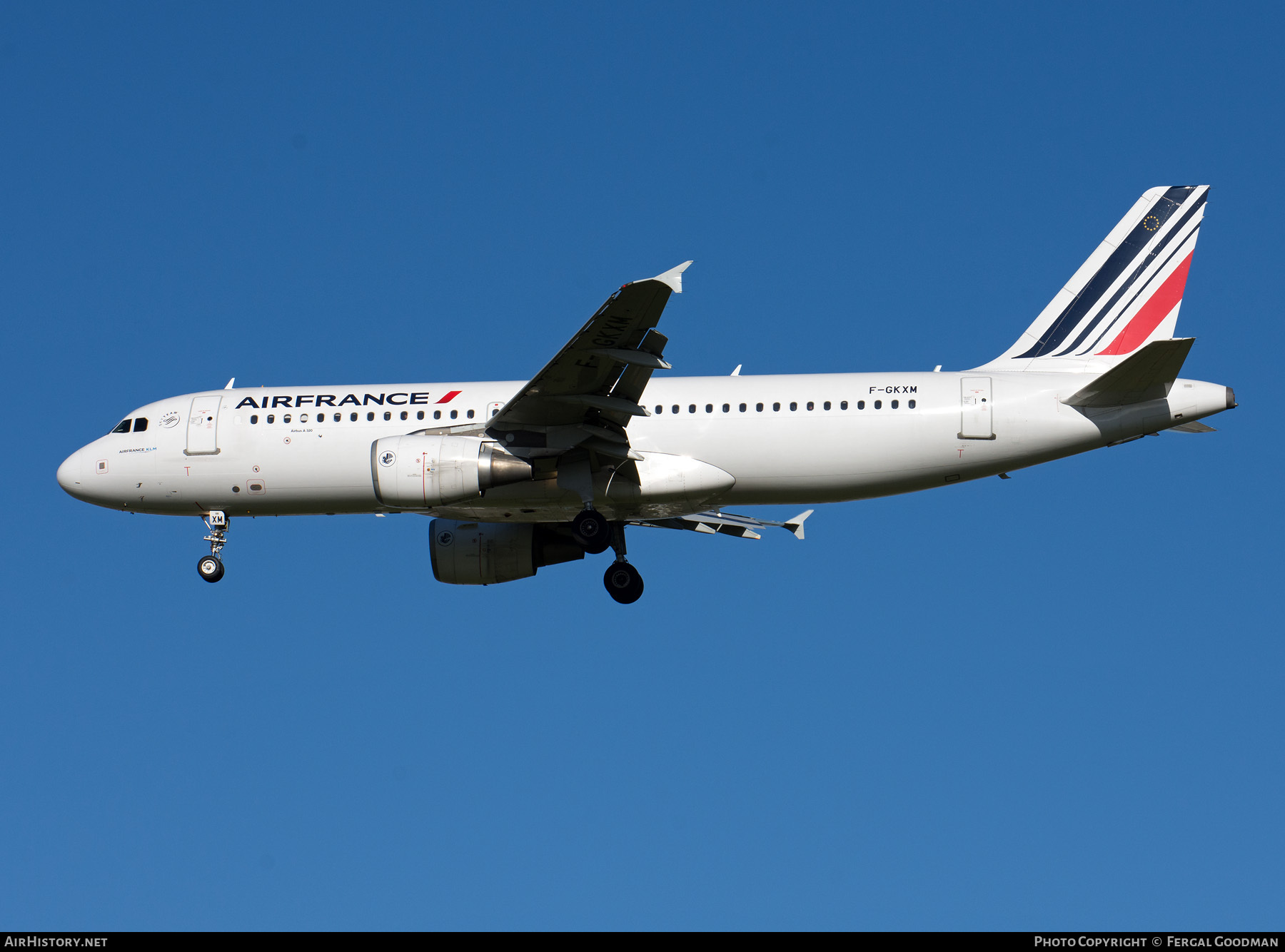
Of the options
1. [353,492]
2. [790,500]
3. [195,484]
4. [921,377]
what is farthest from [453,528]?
[921,377]

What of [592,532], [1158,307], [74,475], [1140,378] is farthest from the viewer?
[74,475]

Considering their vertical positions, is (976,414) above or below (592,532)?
above

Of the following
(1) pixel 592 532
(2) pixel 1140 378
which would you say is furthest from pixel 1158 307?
(1) pixel 592 532

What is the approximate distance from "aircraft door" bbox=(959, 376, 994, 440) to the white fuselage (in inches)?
1.0

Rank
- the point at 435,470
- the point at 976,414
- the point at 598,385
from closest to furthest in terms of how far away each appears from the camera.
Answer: the point at 598,385
the point at 435,470
the point at 976,414

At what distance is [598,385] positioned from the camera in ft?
77.1

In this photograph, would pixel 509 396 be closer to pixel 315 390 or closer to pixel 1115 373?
pixel 315 390

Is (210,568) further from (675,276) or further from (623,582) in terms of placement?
(675,276)

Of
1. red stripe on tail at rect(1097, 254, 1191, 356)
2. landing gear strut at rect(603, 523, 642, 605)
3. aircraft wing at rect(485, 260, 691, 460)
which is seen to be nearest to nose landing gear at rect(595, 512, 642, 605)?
landing gear strut at rect(603, 523, 642, 605)

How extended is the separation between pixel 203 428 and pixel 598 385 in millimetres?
8524

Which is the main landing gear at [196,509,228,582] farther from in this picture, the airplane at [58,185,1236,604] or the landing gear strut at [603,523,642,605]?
the landing gear strut at [603,523,642,605]

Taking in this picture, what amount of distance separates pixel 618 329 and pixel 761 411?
4040mm

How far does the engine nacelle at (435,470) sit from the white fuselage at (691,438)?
480 millimetres

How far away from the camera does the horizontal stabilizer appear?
22.3 meters
